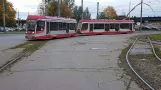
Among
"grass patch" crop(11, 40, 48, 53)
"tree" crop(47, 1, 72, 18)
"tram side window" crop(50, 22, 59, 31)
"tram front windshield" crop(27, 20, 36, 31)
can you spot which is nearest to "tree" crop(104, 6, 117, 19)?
"tree" crop(47, 1, 72, 18)

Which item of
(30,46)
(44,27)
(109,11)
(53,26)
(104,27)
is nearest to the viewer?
(30,46)

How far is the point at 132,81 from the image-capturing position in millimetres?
11555

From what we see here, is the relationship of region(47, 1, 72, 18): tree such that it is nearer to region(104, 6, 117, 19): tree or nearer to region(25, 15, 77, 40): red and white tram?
region(104, 6, 117, 19): tree

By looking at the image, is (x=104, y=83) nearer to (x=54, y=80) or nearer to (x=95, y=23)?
(x=54, y=80)

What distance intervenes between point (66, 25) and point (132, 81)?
127 feet

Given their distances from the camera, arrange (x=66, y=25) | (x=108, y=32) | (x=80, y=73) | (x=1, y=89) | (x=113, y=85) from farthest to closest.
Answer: (x=108, y=32) → (x=66, y=25) → (x=80, y=73) → (x=113, y=85) → (x=1, y=89)

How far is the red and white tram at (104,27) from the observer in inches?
2467

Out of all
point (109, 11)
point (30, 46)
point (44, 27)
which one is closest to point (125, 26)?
point (44, 27)

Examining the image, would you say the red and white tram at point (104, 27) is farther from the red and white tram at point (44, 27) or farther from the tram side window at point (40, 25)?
the tram side window at point (40, 25)

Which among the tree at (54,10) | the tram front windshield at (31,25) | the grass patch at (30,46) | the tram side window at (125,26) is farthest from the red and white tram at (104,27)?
the tree at (54,10)

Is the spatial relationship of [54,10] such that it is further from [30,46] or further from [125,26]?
[30,46]

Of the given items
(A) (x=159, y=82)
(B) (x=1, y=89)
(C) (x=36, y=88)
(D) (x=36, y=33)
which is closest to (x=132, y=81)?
(A) (x=159, y=82)

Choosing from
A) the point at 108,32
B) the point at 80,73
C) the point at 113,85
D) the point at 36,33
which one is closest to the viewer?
the point at 113,85

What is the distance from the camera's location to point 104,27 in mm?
66188
